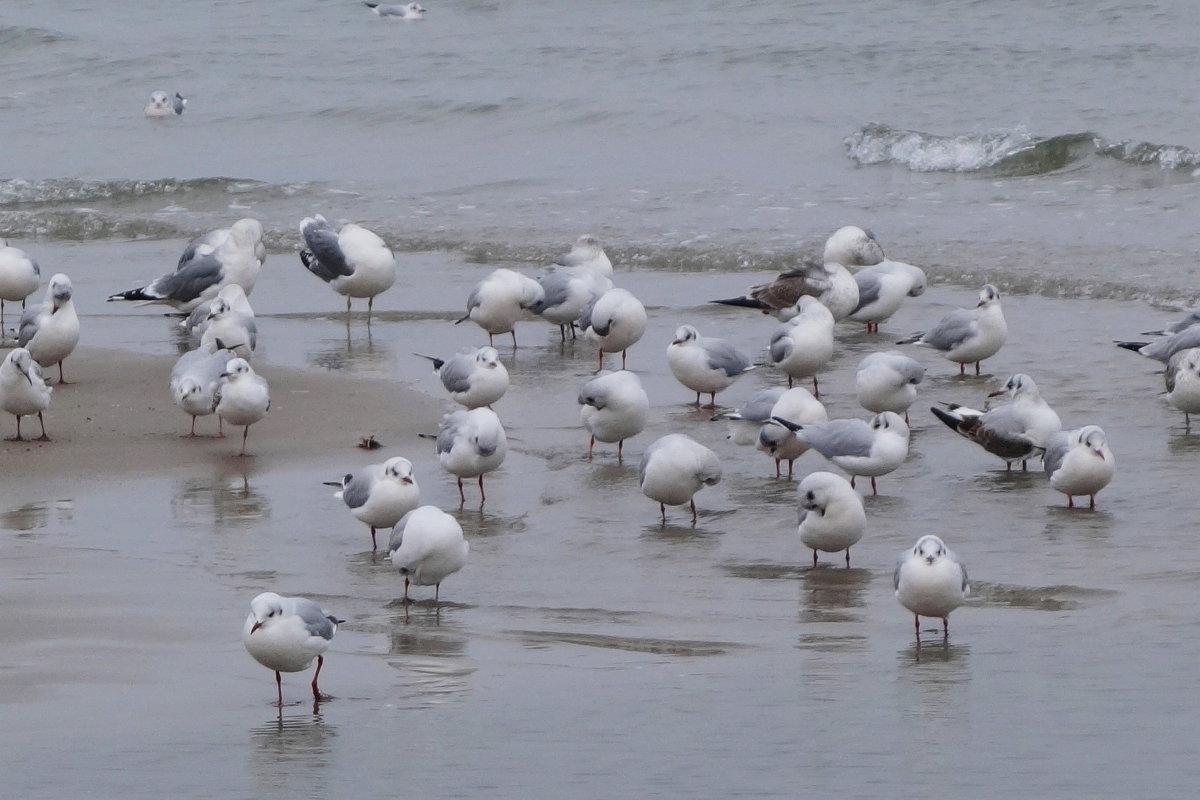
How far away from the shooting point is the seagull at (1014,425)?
909cm

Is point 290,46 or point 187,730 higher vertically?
point 290,46

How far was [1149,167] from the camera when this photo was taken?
60.8ft

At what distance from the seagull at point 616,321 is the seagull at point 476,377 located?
141 centimetres

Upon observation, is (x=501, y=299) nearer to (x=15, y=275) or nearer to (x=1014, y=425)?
(x=15, y=275)

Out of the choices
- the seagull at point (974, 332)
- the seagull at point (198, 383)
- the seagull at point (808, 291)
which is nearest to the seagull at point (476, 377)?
the seagull at point (198, 383)

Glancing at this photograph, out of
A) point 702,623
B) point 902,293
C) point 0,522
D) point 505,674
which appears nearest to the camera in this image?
point 505,674

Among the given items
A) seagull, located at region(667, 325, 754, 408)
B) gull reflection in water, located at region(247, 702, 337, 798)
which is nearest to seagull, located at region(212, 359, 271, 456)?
seagull, located at region(667, 325, 754, 408)

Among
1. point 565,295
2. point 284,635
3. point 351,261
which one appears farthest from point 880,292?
point 284,635

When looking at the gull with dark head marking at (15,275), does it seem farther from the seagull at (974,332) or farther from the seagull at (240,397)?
the seagull at (974,332)

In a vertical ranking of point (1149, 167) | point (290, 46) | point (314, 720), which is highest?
point (290, 46)

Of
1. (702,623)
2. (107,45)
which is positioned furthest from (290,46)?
(702,623)

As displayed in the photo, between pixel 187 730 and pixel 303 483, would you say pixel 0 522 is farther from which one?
pixel 187 730

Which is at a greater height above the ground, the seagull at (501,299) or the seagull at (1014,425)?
the seagull at (501,299)

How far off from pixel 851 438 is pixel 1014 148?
11767 millimetres
